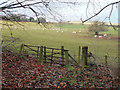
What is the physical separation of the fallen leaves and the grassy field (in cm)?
27

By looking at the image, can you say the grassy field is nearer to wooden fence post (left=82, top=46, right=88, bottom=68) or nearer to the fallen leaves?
wooden fence post (left=82, top=46, right=88, bottom=68)

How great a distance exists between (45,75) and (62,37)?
1.96 feet

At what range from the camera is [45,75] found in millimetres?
2400

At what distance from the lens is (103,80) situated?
2.49 metres

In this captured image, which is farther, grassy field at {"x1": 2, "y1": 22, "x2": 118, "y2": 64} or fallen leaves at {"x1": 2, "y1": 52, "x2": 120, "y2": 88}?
grassy field at {"x1": 2, "y1": 22, "x2": 118, "y2": 64}

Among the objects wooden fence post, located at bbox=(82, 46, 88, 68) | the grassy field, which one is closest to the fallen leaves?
wooden fence post, located at bbox=(82, 46, 88, 68)

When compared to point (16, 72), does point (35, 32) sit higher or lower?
higher

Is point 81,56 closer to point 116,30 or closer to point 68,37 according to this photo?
point 68,37

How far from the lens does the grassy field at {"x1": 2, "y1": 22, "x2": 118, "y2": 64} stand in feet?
8.15

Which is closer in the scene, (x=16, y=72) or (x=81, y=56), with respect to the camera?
(x=16, y=72)

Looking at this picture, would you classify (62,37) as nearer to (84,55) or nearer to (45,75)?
(84,55)

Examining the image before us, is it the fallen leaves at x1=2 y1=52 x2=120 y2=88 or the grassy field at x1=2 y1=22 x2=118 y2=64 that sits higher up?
the grassy field at x1=2 y1=22 x2=118 y2=64

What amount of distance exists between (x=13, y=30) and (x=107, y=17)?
4.52 ft

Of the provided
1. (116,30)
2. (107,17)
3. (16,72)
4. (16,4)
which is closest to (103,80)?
(116,30)
